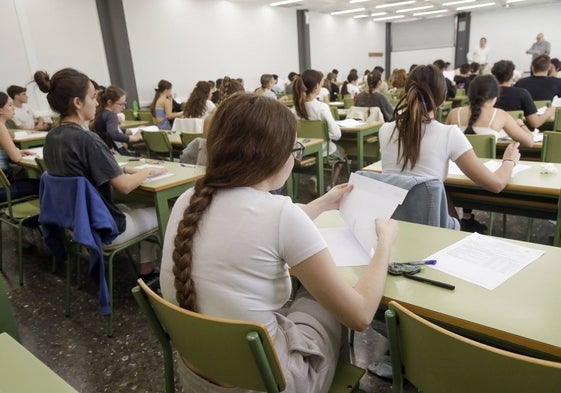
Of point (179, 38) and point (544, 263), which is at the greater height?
point (179, 38)

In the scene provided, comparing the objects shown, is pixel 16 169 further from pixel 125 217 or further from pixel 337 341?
pixel 337 341

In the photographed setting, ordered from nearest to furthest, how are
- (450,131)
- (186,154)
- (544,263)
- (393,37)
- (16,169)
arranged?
(544,263) < (450,131) < (186,154) < (16,169) < (393,37)

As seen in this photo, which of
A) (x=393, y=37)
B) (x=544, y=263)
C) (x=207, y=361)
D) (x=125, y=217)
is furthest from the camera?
(x=393, y=37)

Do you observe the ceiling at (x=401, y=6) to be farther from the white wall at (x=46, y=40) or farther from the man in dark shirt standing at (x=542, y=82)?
the man in dark shirt standing at (x=542, y=82)

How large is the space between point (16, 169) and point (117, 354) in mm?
2211

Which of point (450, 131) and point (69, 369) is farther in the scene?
point (69, 369)

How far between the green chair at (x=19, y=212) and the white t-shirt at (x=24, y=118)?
142 inches

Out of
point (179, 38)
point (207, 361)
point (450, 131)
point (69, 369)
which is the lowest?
point (69, 369)

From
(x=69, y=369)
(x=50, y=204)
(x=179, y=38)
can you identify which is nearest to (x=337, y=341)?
(x=69, y=369)

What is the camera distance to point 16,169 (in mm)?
3328

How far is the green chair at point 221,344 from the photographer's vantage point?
2.56 feet

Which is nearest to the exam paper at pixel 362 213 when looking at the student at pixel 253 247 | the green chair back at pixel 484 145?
the student at pixel 253 247

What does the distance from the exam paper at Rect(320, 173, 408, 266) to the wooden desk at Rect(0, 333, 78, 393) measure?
76 centimetres

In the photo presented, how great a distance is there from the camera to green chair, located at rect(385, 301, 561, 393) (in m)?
0.63
